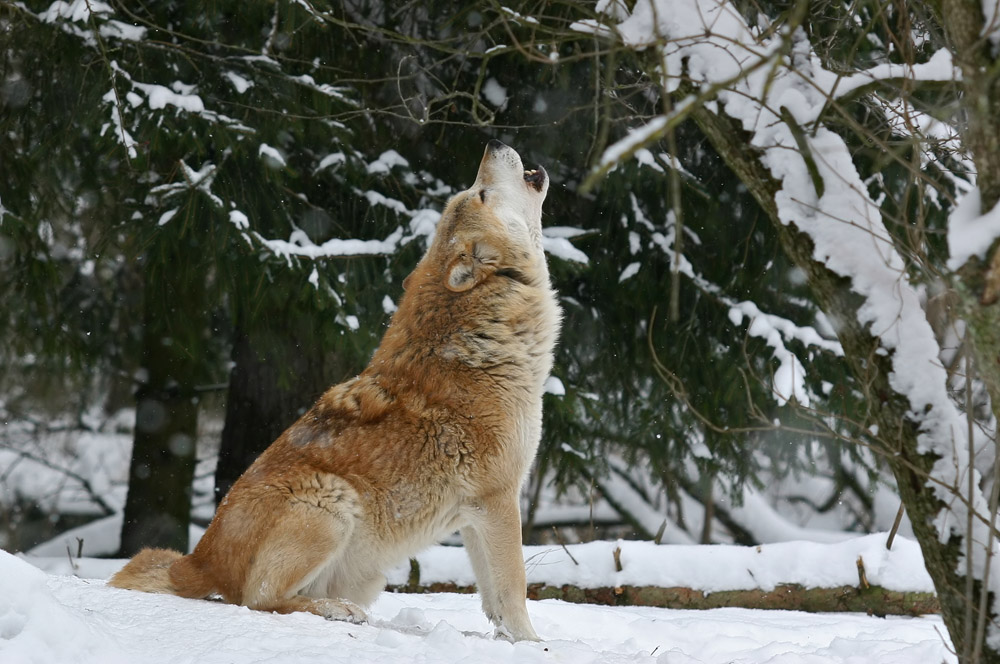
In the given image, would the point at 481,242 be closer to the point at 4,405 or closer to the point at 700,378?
the point at 700,378

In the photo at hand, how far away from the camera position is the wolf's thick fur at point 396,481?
4336 mm

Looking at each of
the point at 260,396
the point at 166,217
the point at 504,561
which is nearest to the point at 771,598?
the point at 504,561

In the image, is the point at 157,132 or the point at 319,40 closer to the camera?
the point at 157,132

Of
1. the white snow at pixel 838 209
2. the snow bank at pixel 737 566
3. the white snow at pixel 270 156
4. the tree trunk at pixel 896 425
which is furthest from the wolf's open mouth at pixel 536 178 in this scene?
the snow bank at pixel 737 566

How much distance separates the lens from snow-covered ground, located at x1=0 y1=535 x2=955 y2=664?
3.09 meters

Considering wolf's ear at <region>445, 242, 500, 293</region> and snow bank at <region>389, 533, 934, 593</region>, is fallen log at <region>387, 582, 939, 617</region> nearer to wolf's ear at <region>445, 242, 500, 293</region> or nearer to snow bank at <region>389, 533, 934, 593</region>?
snow bank at <region>389, 533, 934, 593</region>

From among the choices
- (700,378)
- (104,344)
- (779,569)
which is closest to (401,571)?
(779,569)

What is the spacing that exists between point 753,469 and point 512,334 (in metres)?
5.61

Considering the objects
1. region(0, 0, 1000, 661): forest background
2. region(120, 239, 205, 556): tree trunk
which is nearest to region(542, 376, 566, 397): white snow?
region(0, 0, 1000, 661): forest background

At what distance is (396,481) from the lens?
14.8 ft

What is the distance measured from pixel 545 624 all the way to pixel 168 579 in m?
2.04

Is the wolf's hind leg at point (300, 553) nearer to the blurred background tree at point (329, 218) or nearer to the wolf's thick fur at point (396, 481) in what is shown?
the wolf's thick fur at point (396, 481)

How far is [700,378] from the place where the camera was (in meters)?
8.75

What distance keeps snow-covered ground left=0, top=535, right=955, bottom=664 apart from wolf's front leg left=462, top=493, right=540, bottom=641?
0.59 ft
